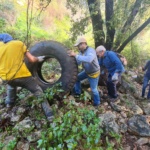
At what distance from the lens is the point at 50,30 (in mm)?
12570

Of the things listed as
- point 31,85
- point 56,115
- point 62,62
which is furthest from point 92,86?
point 31,85

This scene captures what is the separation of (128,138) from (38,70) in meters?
2.46

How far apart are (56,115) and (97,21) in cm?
424

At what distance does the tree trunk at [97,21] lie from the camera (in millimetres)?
6773

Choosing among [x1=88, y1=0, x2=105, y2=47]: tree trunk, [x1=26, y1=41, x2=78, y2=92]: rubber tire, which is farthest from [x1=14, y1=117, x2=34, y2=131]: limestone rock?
[x1=88, y1=0, x2=105, y2=47]: tree trunk

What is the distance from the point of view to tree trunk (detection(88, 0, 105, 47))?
6773 millimetres

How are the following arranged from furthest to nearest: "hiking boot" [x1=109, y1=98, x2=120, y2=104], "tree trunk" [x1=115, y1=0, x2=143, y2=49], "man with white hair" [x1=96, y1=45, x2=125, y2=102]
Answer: "tree trunk" [x1=115, y1=0, x2=143, y2=49] → "hiking boot" [x1=109, y1=98, x2=120, y2=104] → "man with white hair" [x1=96, y1=45, x2=125, y2=102]

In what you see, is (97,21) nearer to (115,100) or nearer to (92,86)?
(115,100)

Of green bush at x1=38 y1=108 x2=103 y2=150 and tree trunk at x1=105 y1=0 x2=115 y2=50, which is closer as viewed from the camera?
green bush at x1=38 y1=108 x2=103 y2=150

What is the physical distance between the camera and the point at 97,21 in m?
7.16

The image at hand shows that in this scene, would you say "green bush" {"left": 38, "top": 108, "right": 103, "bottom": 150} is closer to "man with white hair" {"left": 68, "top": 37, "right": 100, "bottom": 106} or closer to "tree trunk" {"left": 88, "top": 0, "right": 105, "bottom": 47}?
"man with white hair" {"left": 68, "top": 37, "right": 100, "bottom": 106}

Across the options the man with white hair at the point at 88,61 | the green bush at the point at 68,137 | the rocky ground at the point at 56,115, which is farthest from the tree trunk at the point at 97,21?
the green bush at the point at 68,137

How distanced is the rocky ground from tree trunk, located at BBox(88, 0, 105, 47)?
9.87 ft

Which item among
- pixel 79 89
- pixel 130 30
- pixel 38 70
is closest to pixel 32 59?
pixel 38 70
